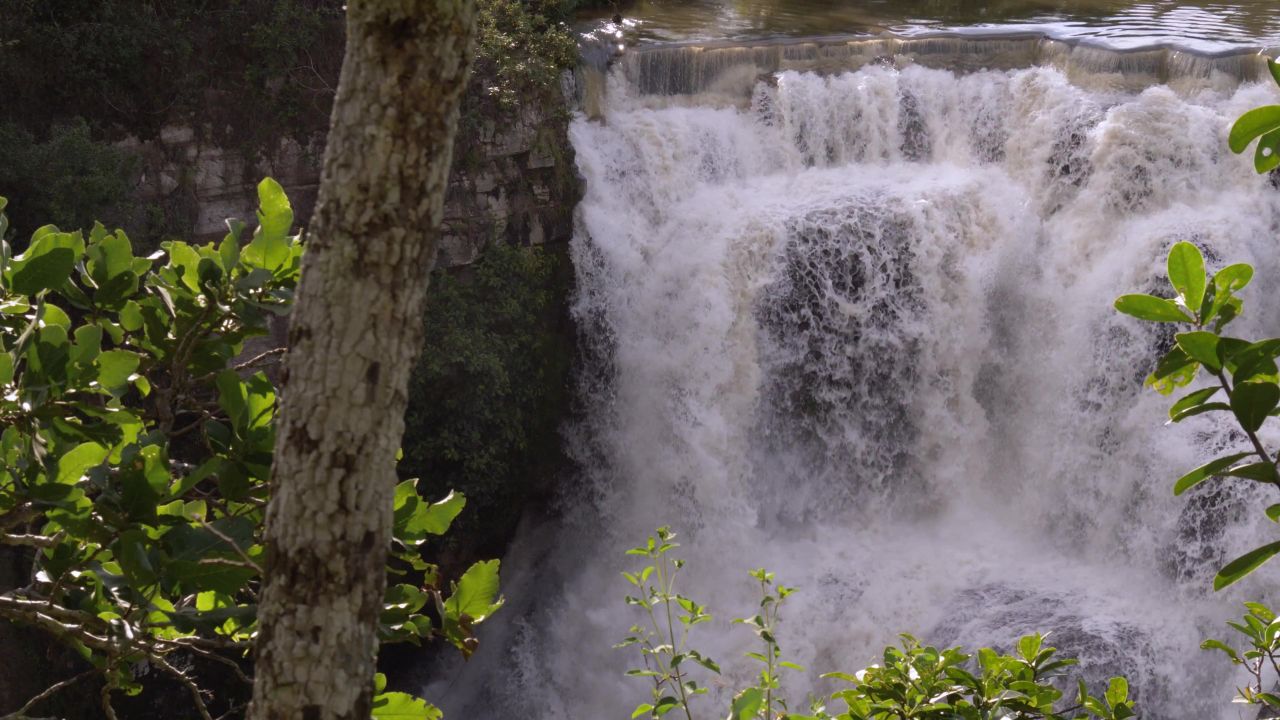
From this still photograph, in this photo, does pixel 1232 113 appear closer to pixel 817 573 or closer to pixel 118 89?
pixel 817 573

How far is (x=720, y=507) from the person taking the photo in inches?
349

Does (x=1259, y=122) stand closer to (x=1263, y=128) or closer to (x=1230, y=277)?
(x=1263, y=128)

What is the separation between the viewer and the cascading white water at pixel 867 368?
862 cm

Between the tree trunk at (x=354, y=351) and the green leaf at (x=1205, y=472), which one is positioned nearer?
the green leaf at (x=1205, y=472)

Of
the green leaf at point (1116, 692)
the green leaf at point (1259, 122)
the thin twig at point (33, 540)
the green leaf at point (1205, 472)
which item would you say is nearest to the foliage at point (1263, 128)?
the green leaf at point (1259, 122)

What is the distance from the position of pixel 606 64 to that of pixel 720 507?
12.6ft

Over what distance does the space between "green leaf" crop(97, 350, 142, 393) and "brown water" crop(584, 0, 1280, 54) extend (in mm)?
8980

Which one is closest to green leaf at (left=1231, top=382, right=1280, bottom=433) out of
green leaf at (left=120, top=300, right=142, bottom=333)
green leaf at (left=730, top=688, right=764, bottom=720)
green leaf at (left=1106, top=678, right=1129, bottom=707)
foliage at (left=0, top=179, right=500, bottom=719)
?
green leaf at (left=1106, top=678, right=1129, bottom=707)

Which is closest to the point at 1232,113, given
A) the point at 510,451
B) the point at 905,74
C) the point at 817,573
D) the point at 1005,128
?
the point at 1005,128

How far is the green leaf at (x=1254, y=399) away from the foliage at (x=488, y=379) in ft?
22.7

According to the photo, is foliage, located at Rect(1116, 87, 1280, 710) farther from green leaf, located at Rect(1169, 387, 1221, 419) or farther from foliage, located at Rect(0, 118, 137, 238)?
foliage, located at Rect(0, 118, 137, 238)

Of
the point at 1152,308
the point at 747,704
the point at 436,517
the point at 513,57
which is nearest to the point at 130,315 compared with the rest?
the point at 436,517

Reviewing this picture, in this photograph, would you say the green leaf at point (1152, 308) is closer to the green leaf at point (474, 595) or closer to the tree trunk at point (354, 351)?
the tree trunk at point (354, 351)

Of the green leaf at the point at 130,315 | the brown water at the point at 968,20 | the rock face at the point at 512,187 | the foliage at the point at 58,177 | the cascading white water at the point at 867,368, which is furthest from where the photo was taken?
the brown water at the point at 968,20
